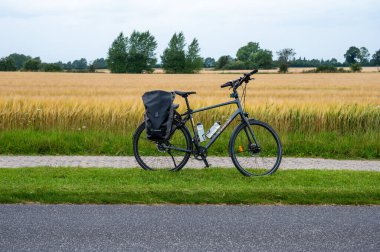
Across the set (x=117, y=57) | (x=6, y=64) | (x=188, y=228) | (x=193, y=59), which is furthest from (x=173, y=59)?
(x=188, y=228)

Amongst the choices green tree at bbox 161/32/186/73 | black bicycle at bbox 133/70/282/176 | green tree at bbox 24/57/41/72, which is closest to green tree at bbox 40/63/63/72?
green tree at bbox 24/57/41/72

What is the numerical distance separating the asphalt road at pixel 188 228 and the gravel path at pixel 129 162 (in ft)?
11.9

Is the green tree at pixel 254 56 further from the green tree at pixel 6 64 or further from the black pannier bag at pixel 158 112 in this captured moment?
the black pannier bag at pixel 158 112

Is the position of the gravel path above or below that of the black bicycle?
below

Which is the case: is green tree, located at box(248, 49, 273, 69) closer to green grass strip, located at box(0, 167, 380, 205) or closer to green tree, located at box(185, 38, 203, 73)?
green tree, located at box(185, 38, 203, 73)

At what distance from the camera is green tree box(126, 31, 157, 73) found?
109m

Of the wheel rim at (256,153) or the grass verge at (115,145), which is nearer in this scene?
the wheel rim at (256,153)

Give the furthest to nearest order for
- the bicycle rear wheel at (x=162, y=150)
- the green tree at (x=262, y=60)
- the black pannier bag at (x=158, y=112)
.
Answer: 1. the green tree at (x=262, y=60)
2. the bicycle rear wheel at (x=162, y=150)
3. the black pannier bag at (x=158, y=112)

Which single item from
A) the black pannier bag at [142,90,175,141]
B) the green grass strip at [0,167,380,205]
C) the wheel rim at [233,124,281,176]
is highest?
the black pannier bag at [142,90,175,141]

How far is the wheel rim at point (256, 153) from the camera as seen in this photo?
25.9 ft

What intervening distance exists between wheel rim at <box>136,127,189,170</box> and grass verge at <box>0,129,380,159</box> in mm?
2921

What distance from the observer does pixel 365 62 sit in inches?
5044

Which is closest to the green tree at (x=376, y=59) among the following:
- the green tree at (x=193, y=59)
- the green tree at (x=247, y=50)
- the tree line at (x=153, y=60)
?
the tree line at (x=153, y=60)

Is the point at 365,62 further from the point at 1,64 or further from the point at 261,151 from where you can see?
the point at 261,151
